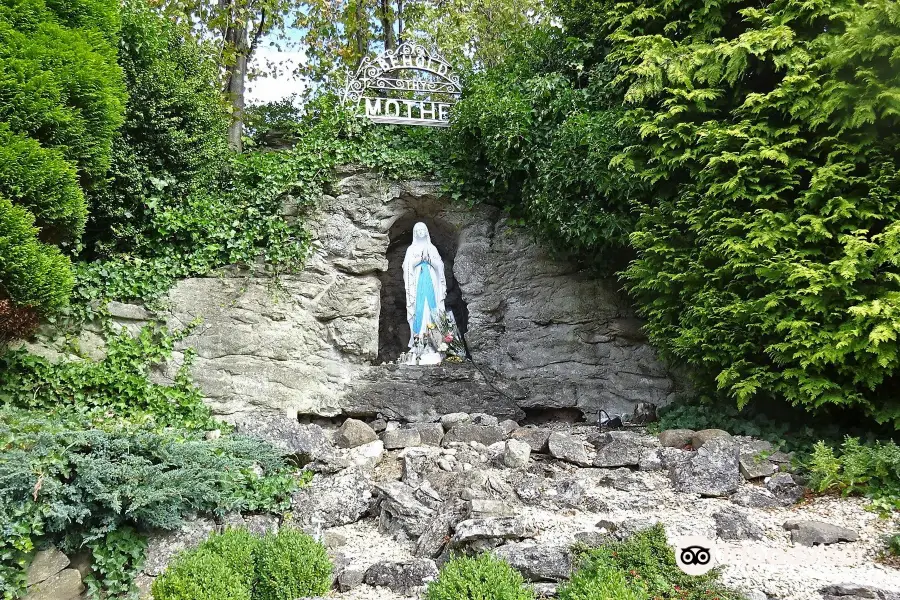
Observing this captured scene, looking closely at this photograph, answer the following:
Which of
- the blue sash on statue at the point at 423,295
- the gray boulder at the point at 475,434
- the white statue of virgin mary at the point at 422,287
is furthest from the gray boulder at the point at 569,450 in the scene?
the blue sash on statue at the point at 423,295

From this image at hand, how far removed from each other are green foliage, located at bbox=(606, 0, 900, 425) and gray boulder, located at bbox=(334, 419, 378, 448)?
3936 mm

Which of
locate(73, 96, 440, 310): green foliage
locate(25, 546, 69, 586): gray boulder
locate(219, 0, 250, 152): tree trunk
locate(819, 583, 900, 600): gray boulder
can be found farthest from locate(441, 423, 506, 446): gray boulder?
locate(219, 0, 250, 152): tree trunk

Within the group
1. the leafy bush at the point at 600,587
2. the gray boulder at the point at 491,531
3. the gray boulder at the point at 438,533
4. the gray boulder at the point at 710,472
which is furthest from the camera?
the gray boulder at the point at 710,472

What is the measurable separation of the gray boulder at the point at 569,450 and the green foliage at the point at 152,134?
6.09 metres

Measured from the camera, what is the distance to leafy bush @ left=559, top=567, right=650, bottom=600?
330 centimetres

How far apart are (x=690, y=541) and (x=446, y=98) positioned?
28.5 ft

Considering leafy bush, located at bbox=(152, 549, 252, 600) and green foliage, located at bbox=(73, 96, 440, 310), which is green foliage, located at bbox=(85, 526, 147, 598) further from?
green foliage, located at bbox=(73, 96, 440, 310)

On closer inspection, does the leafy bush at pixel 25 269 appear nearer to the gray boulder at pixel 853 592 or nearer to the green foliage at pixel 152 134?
the green foliage at pixel 152 134

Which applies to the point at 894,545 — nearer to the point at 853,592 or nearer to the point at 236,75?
the point at 853,592

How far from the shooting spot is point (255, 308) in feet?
28.1

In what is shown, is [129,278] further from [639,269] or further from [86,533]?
[639,269]

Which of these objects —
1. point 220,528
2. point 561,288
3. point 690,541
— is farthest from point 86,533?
point 561,288

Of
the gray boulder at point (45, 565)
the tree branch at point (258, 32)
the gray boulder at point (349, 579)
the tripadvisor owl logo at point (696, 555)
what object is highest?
the tree branch at point (258, 32)

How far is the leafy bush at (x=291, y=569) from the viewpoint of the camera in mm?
4062
